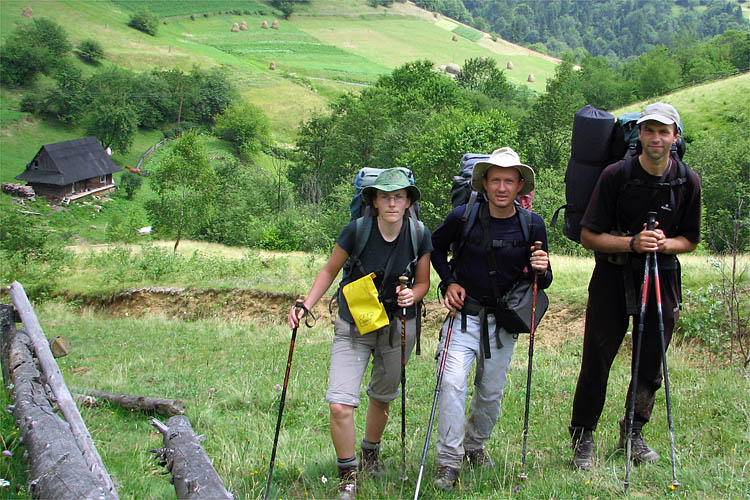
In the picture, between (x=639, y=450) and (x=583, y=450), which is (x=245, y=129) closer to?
(x=583, y=450)

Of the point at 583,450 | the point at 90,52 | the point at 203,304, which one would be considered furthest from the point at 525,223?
the point at 90,52

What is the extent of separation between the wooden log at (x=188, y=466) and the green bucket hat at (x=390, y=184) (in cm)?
207

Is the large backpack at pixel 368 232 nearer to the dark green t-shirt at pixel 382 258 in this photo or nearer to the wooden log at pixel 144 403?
the dark green t-shirt at pixel 382 258

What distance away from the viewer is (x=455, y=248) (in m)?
4.89

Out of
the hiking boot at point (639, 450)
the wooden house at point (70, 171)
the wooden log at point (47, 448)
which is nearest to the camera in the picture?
the wooden log at point (47, 448)

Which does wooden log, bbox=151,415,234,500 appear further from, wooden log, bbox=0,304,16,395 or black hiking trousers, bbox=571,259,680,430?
black hiking trousers, bbox=571,259,680,430

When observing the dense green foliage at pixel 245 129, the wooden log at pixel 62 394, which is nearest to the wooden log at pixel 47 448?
the wooden log at pixel 62 394

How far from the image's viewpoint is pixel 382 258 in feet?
15.5

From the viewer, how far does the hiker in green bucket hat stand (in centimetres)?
460

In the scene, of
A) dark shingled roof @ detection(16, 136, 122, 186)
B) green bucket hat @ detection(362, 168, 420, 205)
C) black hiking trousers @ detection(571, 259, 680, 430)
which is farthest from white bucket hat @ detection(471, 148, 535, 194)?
dark shingled roof @ detection(16, 136, 122, 186)

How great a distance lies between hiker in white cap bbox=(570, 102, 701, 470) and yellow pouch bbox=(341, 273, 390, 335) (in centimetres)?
153

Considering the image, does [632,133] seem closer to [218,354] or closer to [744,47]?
[218,354]

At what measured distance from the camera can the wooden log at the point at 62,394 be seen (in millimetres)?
4059

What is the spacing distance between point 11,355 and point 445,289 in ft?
14.2
